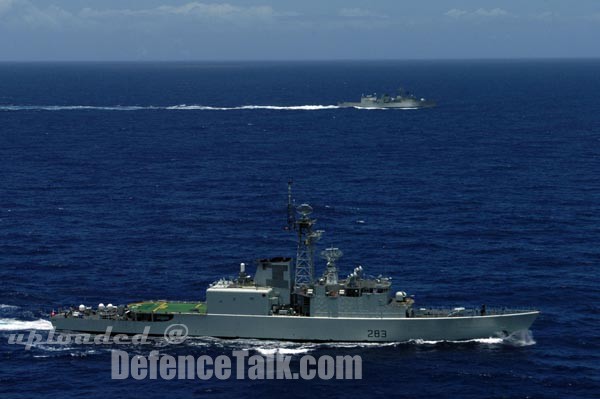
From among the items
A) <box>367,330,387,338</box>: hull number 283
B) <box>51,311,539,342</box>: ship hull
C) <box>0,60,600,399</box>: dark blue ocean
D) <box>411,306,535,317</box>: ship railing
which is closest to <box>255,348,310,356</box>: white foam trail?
<box>0,60,600,399</box>: dark blue ocean

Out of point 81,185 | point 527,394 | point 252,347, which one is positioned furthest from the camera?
point 81,185

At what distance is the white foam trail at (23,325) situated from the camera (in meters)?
85.1

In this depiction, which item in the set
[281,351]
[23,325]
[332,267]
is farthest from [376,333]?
[23,325]

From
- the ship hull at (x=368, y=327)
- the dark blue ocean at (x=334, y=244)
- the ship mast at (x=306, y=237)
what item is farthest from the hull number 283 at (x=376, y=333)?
the ship mast at (x=306, y=237)

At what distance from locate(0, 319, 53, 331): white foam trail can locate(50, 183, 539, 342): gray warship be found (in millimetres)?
2167

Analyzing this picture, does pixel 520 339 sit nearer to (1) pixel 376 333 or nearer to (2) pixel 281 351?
(1) pixel 376 333

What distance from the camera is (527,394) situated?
70.1 meters

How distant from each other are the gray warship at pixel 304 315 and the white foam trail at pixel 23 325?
2.17m

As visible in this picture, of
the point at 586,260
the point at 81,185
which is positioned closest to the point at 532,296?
the point at 586,260

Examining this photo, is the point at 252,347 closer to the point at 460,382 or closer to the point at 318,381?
the point at 318,381

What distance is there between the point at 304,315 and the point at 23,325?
27.2 metres

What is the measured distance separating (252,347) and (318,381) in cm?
932

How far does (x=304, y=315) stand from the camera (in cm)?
8200

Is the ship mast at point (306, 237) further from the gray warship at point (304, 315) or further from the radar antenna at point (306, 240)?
the gray warship at point (304, 315)
